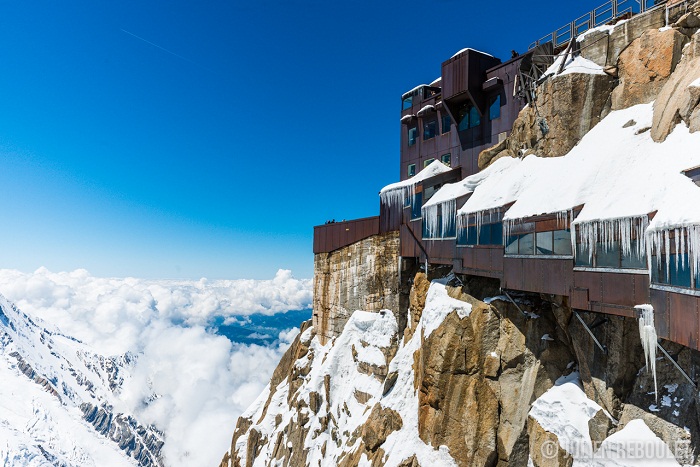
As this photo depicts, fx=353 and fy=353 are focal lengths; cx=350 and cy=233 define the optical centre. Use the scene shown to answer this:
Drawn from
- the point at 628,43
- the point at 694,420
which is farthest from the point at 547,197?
the point at 628,43

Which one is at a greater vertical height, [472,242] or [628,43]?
[628,43]

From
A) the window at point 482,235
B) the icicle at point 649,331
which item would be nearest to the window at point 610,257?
the icicle at point 649,331

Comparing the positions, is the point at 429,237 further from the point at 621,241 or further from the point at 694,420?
the point at 694,420

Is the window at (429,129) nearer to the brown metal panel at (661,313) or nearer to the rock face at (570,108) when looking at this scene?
the rock face at (570,108)

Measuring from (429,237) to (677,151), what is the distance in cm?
1419

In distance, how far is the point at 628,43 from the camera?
57.3 feet

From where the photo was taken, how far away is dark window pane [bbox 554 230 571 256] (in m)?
13.1

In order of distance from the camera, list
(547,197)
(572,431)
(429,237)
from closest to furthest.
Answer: (572,431), (547,197), (429,237)

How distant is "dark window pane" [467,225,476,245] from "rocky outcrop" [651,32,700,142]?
26.9 feet

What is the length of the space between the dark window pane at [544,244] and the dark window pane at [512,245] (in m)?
1.24

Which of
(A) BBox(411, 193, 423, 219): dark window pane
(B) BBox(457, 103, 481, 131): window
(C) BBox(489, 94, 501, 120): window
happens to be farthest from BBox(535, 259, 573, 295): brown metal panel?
(B) BBox(457, 103, 481, 131): window

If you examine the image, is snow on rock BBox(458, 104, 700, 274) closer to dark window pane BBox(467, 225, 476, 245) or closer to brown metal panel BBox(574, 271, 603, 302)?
dark window pane BBox(467, 225, 476, 245)

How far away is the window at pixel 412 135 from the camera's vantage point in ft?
116

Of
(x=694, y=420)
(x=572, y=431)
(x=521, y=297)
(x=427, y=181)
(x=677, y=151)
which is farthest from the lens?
(x=427, y=181)
